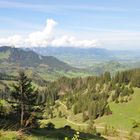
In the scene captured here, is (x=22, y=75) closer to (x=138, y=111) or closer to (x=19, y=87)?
(x=19, y=87)

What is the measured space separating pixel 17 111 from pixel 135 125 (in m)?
60.8

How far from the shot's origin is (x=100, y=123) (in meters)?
197

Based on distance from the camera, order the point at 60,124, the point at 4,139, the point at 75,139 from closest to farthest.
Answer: the point at 75,139
the point at 4,139
the point at 60,124

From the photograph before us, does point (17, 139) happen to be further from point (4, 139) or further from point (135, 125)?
point (135, 125)

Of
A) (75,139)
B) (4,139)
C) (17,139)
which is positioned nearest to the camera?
(75,139)

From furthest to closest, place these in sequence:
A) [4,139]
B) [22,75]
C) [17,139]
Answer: [22,75]
[17,139]
[4,139]

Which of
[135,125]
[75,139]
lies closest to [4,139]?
[75,139]

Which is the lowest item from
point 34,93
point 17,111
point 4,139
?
point 17,111

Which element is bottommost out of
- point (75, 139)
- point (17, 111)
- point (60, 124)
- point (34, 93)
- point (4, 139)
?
point (60, 124)

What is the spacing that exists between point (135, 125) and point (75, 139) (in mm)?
4467

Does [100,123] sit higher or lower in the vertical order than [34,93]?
lower

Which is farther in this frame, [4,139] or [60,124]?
[60,124]

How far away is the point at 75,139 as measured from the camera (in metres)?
8.34

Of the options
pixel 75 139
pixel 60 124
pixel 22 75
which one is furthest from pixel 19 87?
pixel 60 124
